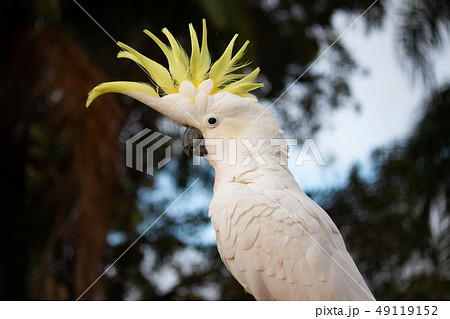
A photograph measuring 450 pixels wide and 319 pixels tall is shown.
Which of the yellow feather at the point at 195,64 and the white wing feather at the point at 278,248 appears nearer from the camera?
the white wing feather at the point at 278,248

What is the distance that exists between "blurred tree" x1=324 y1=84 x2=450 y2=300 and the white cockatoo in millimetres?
2418

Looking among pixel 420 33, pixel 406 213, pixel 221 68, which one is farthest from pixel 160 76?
pixel 406 213

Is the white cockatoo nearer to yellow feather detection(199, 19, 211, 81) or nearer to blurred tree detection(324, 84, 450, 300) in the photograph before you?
yellow feather detection(199, 19, 211, 81)

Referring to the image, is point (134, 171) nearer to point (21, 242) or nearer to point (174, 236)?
point (174, 236)

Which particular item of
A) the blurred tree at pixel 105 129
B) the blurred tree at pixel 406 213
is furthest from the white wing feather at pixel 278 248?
the blurred tree at pixel 406 213

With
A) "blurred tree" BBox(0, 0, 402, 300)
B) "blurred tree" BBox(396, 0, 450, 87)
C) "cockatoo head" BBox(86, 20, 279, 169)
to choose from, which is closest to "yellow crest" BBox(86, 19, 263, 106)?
"cockatoo head" BBox(86, 20, 279, 169)

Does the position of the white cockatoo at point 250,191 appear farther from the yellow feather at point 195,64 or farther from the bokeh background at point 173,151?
the bokeh background at point 173,151

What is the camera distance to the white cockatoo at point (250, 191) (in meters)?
1.37

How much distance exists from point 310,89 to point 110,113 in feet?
6.05

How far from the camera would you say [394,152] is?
407cm

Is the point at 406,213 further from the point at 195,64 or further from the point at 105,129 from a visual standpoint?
the point at 195,64

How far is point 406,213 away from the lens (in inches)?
172

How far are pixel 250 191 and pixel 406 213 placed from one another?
3390 millimetres

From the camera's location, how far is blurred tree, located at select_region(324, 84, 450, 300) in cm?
368
